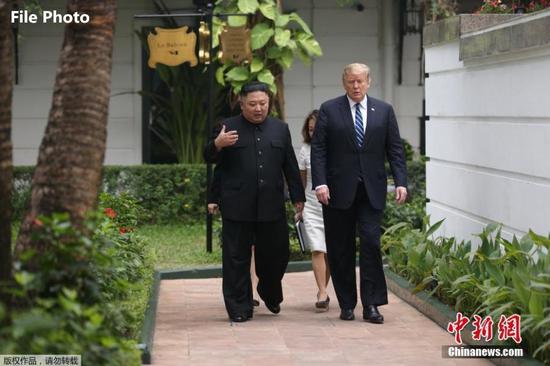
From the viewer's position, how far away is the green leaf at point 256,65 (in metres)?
16.4

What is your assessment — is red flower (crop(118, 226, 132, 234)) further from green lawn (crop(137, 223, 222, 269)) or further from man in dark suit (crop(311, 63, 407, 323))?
man in dark suit (crop(311, 63, 407, 323))

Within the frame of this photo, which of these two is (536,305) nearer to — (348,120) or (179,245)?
(348,120)

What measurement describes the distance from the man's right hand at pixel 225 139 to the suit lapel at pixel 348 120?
842 millimetres

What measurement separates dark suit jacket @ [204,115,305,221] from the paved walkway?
877 mm

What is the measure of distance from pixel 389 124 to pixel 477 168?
1076 mm

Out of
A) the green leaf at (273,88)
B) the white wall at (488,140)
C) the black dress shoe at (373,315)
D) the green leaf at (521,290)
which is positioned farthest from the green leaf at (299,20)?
the green leaf at (521,290)

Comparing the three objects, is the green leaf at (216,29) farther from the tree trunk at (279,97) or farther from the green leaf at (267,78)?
the tree trunk at (279,97)

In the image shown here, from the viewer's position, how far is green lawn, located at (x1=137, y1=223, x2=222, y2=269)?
1361 cm

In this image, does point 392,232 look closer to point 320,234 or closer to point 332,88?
point 320,234

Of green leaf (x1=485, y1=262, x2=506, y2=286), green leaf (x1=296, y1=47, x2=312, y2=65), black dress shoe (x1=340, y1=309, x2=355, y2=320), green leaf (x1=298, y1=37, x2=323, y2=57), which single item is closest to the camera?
green leaf (x1=485, y1=262, x2=506, y2=286)

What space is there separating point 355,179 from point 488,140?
1260mm
